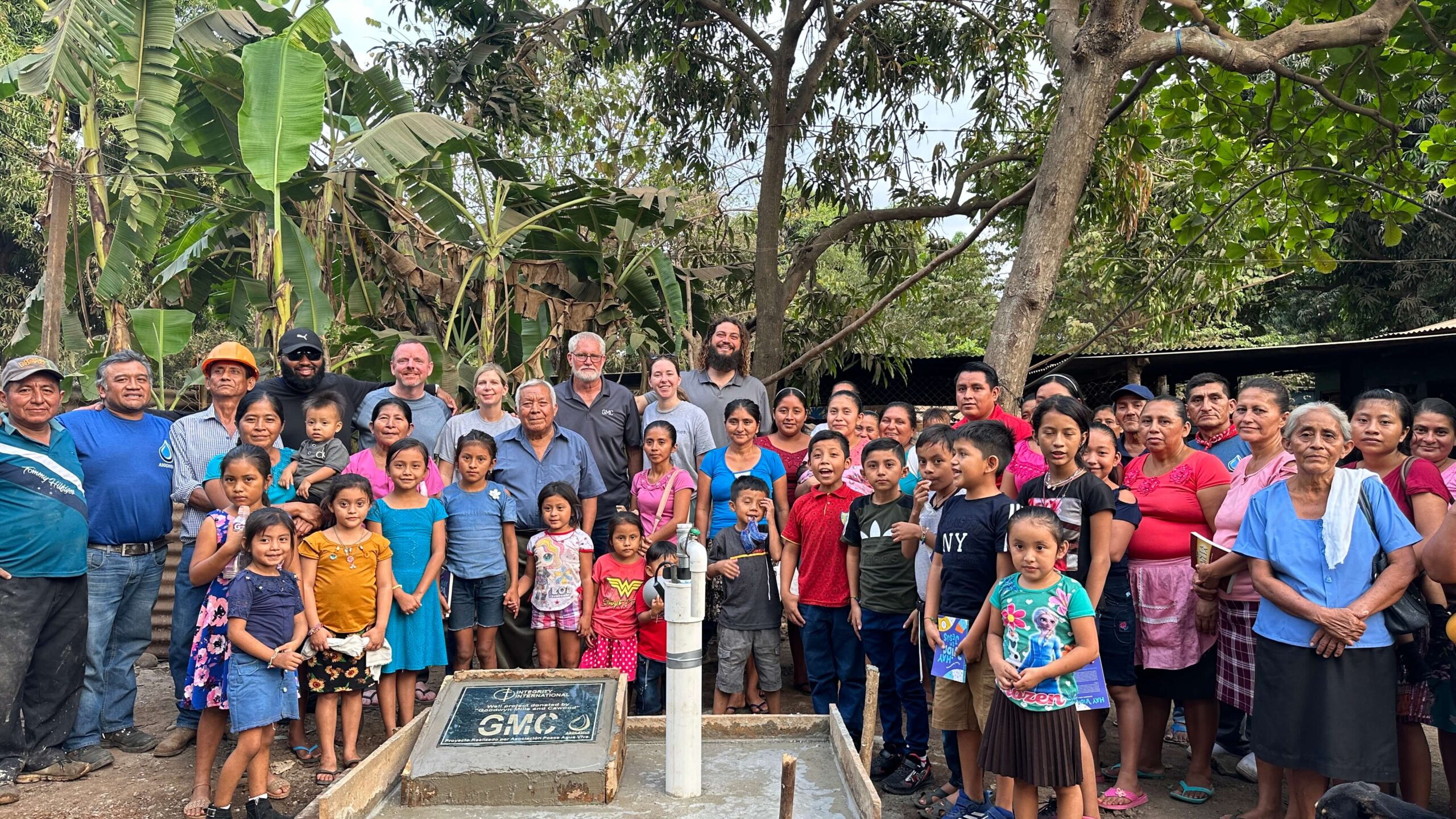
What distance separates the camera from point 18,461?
14.8 feet

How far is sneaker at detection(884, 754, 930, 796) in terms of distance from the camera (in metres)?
4.44

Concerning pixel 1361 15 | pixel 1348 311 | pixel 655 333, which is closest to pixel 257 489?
pixel 655 333

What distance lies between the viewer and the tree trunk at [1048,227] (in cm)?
522

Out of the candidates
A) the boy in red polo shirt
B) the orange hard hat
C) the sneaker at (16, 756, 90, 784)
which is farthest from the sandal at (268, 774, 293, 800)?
the boy in red polo shirt

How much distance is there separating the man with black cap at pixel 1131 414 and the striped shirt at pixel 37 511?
5304mm

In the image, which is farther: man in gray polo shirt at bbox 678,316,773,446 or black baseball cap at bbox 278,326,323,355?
man in gray polo shirt at bbox 678,316,773,446

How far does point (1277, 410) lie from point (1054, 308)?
1503 cm

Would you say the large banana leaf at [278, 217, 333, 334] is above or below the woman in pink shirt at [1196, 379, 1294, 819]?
above

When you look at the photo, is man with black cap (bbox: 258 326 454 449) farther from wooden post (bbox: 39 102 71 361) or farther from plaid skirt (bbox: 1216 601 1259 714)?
plaid skirt (bbox: 1216 601 1259 714)

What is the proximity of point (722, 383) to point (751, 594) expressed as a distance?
4.98 ft

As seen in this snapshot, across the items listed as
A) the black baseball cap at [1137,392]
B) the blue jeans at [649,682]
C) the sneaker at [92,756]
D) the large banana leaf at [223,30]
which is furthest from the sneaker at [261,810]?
the large banana leaf at [223,30]

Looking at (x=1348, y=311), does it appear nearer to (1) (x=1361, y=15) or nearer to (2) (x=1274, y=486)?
(1) (x=1361, y=15)

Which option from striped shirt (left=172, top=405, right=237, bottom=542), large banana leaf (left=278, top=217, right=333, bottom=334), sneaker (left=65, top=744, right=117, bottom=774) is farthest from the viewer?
large banana leaf (left=278, top=217, right=333, bottom=334)

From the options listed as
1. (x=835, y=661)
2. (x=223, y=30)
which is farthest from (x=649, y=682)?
(x=223, y=30)
